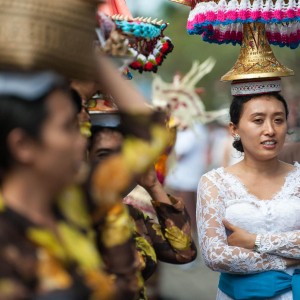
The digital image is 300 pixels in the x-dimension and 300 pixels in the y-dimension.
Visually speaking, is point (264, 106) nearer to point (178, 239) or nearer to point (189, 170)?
point (178, 239)

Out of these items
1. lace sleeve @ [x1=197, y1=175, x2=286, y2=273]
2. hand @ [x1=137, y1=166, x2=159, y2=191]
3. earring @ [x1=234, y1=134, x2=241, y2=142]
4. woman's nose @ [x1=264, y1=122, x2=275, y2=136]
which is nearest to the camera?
hand @ [x1=137, y1=166, x2=159, y2=191]

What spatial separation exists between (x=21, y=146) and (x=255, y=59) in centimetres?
213

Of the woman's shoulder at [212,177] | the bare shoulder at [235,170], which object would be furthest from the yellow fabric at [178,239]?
the bare shoulder at [235,170]

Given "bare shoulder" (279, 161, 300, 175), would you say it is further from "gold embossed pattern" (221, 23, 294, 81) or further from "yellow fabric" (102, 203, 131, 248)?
"yellow fabric" (102, 203, 131, 248)

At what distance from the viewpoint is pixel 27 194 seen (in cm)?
104

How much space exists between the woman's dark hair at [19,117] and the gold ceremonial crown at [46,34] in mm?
79

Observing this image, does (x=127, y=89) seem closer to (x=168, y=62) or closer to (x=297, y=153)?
(x=297, y=153)

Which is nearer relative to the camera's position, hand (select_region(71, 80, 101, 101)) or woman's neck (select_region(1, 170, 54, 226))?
woman's neck (select_region(1, 170, 54, 226))

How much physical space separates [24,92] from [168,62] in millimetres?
16414

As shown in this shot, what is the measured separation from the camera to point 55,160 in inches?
40.8

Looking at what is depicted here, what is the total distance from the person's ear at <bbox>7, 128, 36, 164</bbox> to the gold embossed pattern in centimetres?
199

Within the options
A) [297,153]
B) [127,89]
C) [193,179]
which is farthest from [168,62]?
[127,89]

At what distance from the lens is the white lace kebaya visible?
2375 millimetres

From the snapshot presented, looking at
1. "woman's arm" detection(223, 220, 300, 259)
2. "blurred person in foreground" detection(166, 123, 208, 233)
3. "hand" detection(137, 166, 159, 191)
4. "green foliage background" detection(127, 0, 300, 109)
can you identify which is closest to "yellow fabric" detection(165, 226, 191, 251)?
"hand" detection(137, 166, 159, 191)
